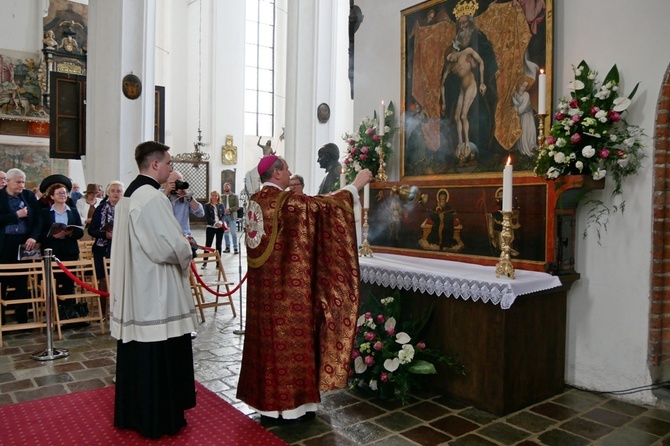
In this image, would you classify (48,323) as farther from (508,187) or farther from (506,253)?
(508,187)

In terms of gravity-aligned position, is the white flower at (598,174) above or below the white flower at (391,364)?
above

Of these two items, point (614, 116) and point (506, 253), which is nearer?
point (614, 116)

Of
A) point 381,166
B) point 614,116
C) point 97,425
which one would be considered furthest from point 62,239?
point 614,116

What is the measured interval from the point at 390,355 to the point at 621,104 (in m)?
2.75

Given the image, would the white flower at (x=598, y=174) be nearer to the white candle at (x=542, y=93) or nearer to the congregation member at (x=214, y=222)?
the white candle at (x=542, y=93)

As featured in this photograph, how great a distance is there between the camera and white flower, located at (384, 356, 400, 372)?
4.44 meters

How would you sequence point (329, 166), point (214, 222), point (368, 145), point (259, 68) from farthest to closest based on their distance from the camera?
point (259, 68) < point (214, 222) < point (329, 166) < point (368, 145)

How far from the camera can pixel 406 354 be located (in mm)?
4492

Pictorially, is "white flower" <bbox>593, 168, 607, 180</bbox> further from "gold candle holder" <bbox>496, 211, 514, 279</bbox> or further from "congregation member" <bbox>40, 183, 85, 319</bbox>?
"congregation member" <bbox>40, 183, 85, 319</bbox>

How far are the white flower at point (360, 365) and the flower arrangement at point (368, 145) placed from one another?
251cm

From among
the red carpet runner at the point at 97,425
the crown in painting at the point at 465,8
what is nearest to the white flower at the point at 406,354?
the red carpet runner at the point at 97,425

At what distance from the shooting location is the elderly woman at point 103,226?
691 centimetres

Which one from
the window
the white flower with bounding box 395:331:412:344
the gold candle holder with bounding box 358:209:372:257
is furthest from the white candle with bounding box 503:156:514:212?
the window

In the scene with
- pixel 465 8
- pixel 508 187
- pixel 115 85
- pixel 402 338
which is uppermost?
pixel 115 85
